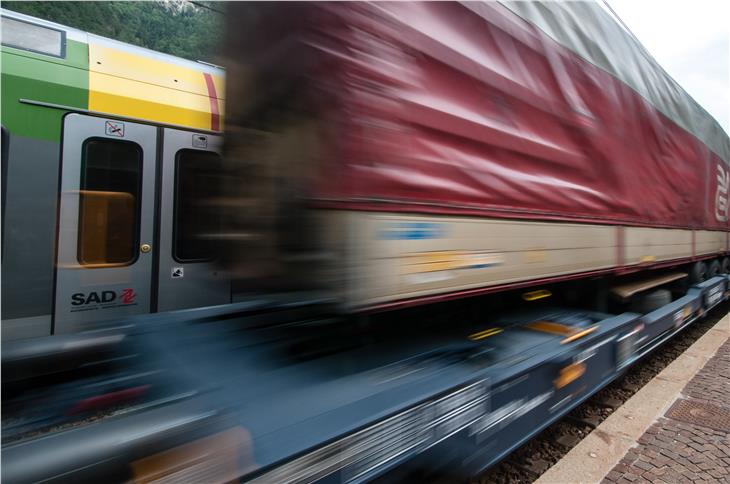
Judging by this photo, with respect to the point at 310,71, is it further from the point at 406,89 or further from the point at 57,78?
the point at 57,78

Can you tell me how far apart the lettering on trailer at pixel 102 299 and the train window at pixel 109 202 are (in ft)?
0.80

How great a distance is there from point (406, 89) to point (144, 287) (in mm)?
3120

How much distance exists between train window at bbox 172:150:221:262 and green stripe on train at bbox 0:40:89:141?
0.87 meters

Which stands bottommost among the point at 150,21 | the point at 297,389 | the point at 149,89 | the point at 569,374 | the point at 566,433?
the point at 566,433

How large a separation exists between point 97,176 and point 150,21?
421 inches

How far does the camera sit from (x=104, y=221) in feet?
11.6

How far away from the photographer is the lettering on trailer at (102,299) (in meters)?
3.36

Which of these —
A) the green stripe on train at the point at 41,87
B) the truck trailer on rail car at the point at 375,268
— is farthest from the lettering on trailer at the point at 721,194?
the green stripe on train at the point at 41,87

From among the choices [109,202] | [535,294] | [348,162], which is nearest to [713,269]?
[535,294]

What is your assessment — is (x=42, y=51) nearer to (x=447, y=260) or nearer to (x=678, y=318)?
(x=447, y=260)

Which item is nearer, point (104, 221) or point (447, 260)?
point (447, 260)

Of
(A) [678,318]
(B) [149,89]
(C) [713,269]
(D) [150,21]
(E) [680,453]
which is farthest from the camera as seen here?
(D) [150,21]

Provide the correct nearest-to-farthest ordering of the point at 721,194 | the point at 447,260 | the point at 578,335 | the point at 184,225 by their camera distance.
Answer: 1. the point at 447,260
2. the point at 578,335
3. the point at 184,225
4. the point at 721,194

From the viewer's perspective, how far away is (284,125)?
5.91 ft
